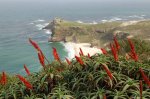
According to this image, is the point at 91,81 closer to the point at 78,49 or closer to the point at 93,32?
the point at 78,49

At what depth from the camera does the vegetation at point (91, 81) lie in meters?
13.2

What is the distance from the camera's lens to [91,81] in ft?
45.5

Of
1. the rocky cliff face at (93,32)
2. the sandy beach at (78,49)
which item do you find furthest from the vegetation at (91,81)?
the rocky cliff face at (93,32)

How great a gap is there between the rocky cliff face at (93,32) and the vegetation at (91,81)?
323 feet

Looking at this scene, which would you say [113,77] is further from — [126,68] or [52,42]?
[52,42]

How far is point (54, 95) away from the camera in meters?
13.3

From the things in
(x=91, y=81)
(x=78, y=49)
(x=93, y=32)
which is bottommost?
(x=78, y=49)

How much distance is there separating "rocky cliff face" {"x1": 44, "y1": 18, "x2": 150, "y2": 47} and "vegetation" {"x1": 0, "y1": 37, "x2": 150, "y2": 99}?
98584mm

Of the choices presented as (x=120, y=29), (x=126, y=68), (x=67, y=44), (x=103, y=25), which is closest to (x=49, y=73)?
(x=126, y=68)

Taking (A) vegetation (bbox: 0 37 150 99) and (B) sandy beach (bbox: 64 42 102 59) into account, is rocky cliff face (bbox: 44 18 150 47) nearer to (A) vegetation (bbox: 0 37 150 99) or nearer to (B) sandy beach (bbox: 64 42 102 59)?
(B) sandy beach (bbox: 64 42 102 59)

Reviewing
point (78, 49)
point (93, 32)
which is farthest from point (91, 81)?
point (93, 32)

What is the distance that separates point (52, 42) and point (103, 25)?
3052cm

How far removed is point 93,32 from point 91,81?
121194 mm

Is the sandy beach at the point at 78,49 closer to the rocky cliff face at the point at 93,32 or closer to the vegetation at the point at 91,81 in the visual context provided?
the rocky cliff face at the point at 93,32
